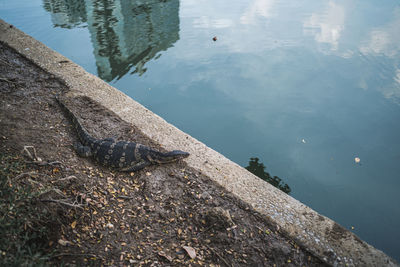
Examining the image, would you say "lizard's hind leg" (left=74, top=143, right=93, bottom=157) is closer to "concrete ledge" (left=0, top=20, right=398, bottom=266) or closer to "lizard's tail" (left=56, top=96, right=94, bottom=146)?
"lizard's tail" (left=56, top=96, right=94, bottom=146)

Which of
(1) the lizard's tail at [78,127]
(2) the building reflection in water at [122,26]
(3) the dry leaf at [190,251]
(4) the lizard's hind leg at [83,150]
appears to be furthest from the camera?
(2) the building reflection in water at [122,26]

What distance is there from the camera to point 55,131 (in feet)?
13.2

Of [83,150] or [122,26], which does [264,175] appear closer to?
[83,150]

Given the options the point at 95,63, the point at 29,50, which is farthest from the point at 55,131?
the point at 95,63

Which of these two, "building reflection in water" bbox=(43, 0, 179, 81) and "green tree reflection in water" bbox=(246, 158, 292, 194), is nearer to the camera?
"green tree reflection in water" bbox=(246, 158, 292, 194)

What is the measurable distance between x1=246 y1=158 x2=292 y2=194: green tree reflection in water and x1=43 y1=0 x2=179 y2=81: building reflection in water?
541cm

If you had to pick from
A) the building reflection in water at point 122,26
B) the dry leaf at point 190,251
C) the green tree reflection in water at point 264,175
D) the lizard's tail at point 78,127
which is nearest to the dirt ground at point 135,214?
the dry leaf at point 190,251

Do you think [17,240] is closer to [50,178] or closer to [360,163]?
[50,178]

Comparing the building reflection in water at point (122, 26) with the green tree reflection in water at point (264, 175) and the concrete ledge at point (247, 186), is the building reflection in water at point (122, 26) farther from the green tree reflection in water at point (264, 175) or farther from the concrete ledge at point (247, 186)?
the green tree reflection in water at point (264, 175)

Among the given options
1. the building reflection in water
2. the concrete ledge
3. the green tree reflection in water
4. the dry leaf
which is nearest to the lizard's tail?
the concrete ledge

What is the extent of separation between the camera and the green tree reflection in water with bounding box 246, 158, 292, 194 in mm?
5070

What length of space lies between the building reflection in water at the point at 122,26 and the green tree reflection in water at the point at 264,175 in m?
5.41

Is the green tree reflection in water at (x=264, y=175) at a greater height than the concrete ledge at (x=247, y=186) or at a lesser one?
lesser

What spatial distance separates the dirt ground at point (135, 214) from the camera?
100 inches
